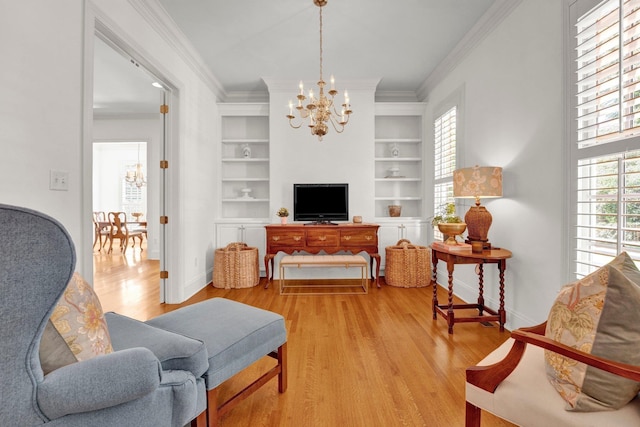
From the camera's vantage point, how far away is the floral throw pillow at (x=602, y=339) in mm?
906

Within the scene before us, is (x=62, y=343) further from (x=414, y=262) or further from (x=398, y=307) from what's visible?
(x=414, y=262)

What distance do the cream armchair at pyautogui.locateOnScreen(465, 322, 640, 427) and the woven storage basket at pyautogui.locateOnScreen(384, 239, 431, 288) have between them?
108 inches

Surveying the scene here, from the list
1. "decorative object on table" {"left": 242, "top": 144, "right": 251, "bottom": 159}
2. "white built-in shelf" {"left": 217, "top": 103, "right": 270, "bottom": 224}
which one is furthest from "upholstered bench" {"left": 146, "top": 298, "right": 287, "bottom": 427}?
"decorative object on table" {"left": 242, "top": 144, "right": 251, "bottom": 159}

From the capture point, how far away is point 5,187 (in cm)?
154

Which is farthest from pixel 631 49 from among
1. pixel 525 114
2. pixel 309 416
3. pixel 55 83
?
pixel 55 83

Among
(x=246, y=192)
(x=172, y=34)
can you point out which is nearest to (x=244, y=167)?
(x=246, y=192)

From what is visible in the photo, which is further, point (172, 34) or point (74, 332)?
point (172, 34)

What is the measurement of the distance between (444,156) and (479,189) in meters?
1.56

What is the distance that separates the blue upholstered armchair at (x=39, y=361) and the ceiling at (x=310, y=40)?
2654 millimetres

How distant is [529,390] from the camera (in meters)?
1.06

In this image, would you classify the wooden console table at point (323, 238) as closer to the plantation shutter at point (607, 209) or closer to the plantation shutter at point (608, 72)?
the plantation shutter at point (607, 209)

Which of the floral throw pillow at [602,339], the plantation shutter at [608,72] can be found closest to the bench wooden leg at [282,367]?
the floral throw pillow at [602,339]

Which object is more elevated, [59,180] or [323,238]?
[59,180]

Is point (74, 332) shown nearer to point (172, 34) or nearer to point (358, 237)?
point (172, 34)
